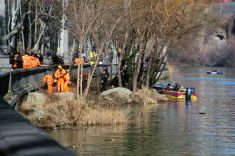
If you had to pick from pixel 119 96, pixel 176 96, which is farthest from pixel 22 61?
pixel 176 96

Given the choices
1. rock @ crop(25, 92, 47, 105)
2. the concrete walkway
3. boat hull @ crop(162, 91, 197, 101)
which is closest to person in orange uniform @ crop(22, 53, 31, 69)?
rock @ crop(25, 92, 47, 105)

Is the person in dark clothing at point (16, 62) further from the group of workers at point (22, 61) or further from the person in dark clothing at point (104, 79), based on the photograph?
the person in dark clothing at point (104, 79)

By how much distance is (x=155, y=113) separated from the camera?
3253 cm

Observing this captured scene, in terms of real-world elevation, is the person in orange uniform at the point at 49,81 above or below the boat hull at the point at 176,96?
above

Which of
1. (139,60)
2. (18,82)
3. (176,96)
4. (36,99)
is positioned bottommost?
(176,96)

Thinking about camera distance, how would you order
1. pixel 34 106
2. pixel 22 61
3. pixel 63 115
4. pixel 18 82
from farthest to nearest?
pixel 22 61
pixel 18 82
pixel 34 106
pixel 63 115

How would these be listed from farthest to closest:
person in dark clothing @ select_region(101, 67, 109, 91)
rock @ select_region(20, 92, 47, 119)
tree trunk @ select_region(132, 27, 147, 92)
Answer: person in dark clothing @ select_region(101, 67, 109, 91) → tree trunk @ select_region(132, 27, 147, 92) → rock @ select_region(20, 92, 47, 119)

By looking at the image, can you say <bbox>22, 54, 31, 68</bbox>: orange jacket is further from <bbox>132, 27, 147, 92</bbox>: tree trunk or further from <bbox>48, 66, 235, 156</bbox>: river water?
<bbox>48, 66, 235, 156</bbox>: river water

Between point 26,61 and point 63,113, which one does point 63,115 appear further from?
point 26,61

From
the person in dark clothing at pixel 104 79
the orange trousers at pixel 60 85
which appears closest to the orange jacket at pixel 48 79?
the orange trousers at pixel 60 85

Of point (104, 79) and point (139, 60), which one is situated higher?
point (139, 60)

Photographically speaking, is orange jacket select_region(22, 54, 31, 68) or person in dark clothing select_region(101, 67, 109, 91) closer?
orange jacket select_region(22, 54, 31, 68)

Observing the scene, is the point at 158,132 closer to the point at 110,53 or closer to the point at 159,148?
the point at 159,148

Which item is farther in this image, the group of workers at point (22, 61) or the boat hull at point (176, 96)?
the boat hull at point (176, 96)
